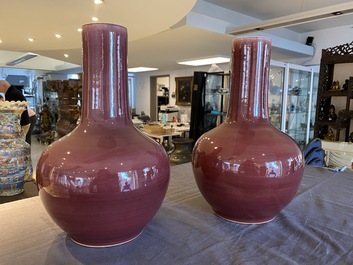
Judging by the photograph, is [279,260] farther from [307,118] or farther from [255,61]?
[307,118]

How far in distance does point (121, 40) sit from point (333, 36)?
5146mm

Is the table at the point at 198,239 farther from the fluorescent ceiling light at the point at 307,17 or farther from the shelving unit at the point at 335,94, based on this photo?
the shelving unit at the point at 335,94

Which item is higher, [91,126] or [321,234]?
[91,126]

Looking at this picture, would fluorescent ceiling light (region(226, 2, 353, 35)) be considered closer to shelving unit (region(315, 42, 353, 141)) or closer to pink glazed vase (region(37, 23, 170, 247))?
shelving unit (region(315, 42, 353, 141))

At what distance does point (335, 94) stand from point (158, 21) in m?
2.59

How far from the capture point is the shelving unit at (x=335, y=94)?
362cm

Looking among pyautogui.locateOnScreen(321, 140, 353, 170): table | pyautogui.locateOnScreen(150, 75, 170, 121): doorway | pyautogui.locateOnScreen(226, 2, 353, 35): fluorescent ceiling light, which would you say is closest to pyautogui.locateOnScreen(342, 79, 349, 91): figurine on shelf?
pyautogui.locateOnScreen(321, 140, 353, 170): table

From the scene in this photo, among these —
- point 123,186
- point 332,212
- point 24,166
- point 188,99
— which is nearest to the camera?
point 123,186

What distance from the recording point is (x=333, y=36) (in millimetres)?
4617

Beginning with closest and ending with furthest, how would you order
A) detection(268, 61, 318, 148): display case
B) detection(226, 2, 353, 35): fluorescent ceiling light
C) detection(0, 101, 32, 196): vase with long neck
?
detection(0, 101, 32, 196): vase with long neck
detection(226, 2, 353, 35): fluorescent ceiling light
detection(268, 61, 318, 148): display case

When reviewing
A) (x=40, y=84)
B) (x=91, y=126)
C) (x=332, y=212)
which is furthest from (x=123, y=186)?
(x=40, y=84)

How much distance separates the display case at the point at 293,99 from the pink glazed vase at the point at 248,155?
366cm

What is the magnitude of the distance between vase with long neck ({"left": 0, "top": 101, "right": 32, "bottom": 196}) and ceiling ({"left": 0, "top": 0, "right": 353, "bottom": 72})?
65.5 inches

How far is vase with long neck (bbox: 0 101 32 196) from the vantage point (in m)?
1.03
